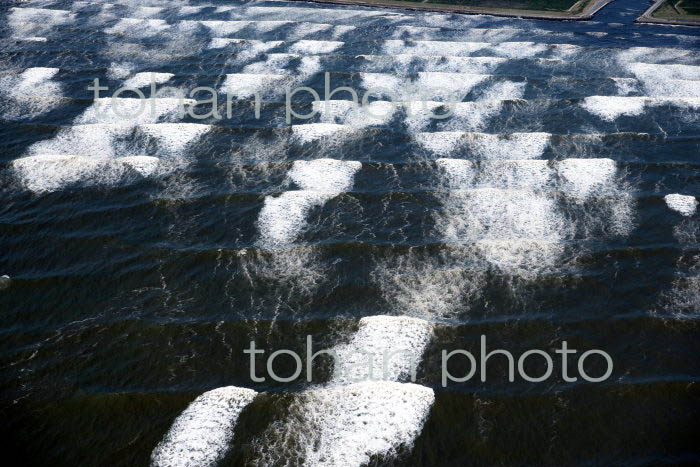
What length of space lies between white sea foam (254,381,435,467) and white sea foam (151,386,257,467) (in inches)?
54.3

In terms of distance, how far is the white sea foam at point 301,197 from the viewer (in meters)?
27.3

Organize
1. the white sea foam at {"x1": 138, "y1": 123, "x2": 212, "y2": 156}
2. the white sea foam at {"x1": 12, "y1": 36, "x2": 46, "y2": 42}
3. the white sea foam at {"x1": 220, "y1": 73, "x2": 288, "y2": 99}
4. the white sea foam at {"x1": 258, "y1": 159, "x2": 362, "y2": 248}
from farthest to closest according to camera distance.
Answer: the white sea foam at {"x1": 12, "y1": 36, "x2": 46, "y2": 42} < the white sea foam at {"x1": 220, "y1": 73, "x2": 288, "y2": 99} < the white sea foam at {"x1": 138, "y1": 123, "x2": 212, "y2": 156} < the white sea foam at {"x1": 258, "y1": 159, "x2": 362, "y2": 248}

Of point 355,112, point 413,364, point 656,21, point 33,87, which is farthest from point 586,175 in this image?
point 33,87

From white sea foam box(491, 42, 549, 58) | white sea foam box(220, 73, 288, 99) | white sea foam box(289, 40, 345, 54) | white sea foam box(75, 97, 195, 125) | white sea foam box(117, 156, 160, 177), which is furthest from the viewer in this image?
white sea foam box(289, 40, 345, 54)

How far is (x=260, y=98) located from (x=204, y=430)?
85.3 ft

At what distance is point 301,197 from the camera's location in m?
29.5

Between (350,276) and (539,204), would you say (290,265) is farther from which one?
(539,204)

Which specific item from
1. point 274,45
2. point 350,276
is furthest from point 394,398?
point 274,45

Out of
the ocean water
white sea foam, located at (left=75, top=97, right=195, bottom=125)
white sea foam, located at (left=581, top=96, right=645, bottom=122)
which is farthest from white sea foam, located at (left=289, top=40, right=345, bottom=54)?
white sea foam, located at (left=581, top=96, right=645, bottom=122)

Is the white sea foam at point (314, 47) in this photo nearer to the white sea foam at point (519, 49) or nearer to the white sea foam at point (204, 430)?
the white sea foam at point (519, 49)

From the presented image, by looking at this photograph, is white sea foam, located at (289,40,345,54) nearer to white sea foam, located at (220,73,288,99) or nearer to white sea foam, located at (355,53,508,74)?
white sea foam, located at (355,53,508,74)

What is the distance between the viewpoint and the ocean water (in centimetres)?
1920

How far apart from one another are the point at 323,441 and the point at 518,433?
651 cm

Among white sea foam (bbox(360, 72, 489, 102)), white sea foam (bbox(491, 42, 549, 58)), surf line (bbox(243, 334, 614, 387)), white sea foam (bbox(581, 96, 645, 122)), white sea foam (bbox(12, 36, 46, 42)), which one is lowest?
surf line (bbox(243, 334, 614, 387))
